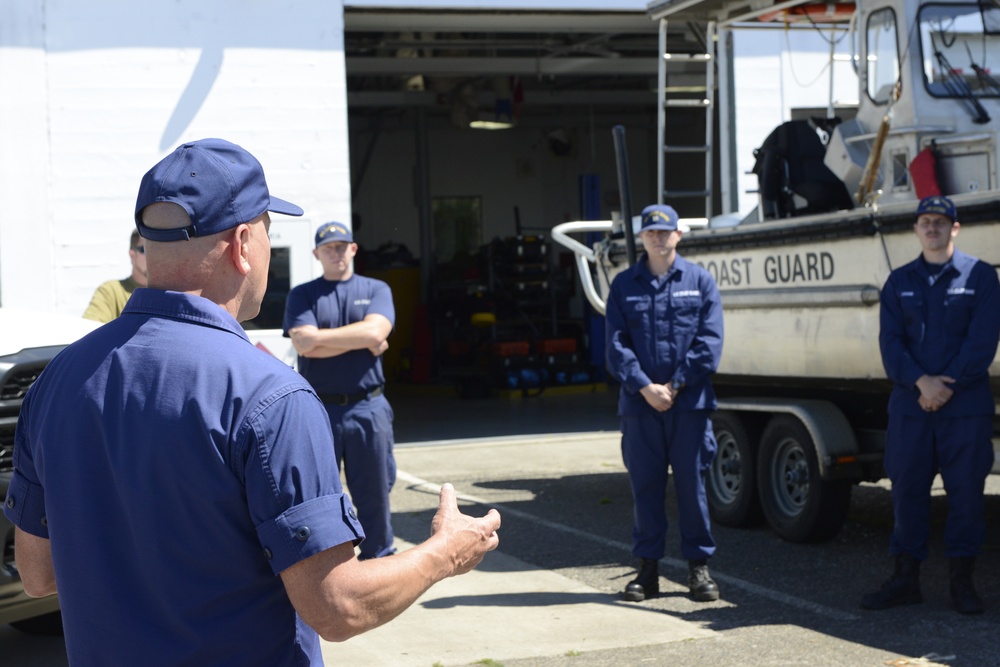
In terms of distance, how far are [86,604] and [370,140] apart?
76.5ft

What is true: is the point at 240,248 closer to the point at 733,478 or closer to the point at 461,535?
the point at 461,535

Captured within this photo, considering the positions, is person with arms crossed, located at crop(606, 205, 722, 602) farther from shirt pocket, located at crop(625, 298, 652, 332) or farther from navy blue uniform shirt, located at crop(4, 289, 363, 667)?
navy blue uniform shirt, located at crop(4, 289, 363, 667)

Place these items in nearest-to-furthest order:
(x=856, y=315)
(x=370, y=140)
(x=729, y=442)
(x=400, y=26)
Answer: (x=856, y=315) → (x=729, y=442) → (x=400, y=26) → (x=370, y=140)

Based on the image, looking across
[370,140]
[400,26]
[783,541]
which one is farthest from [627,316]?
[370,140]

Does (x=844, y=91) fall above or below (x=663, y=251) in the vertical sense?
above

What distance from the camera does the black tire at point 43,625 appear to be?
5.72 meters

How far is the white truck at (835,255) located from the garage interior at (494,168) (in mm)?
2959

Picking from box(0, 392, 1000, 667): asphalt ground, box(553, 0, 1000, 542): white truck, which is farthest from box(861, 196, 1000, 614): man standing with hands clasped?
box(553, 0, 1000, 542): white truck

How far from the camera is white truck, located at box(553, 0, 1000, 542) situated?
22.4ft

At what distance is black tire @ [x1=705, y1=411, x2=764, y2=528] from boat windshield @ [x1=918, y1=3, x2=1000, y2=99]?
2395 mm

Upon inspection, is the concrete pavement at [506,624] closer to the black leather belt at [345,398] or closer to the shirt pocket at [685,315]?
the black leather belt at [345,398]

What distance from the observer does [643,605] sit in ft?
A: 20.4

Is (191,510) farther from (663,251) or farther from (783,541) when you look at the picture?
(783,541)

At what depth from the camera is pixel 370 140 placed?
81.5 ft
